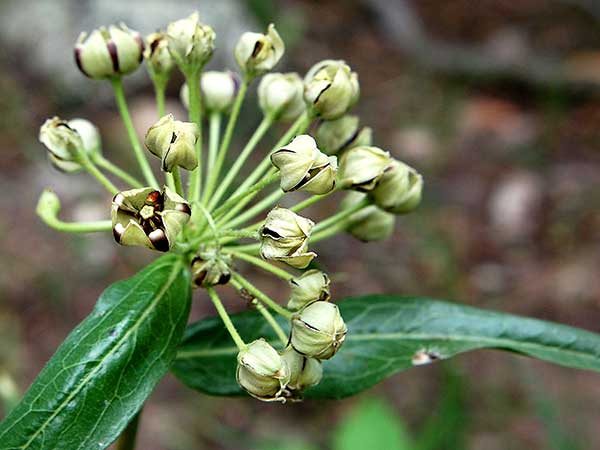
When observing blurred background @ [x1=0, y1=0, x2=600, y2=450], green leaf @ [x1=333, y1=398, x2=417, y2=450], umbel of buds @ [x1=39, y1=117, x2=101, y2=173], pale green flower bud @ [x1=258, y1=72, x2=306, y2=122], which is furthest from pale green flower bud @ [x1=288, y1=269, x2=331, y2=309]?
green leaf @ [x1=333, y1=398, x2=417, y2=450]

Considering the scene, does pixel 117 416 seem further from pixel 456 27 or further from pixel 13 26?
pixel 456 27

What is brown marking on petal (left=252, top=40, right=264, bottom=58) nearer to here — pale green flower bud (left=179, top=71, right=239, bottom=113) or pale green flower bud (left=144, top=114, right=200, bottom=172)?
pale green flower bud (left=179, top=71, right=239, bottom=113)

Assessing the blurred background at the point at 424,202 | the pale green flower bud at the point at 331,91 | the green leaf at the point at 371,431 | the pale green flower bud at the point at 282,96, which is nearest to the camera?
the pale green flower bud at the point at 331,91

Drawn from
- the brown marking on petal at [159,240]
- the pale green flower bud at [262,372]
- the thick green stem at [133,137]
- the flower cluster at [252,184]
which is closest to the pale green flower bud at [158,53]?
the flower cluster at [252,184]

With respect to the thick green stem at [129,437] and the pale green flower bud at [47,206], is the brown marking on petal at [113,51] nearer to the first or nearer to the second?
the pale green flower bud at [47,206]

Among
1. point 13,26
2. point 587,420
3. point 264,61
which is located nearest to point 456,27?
point 13,26

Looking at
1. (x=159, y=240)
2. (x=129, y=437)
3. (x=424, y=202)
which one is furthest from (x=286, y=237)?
(x=424, y=202)

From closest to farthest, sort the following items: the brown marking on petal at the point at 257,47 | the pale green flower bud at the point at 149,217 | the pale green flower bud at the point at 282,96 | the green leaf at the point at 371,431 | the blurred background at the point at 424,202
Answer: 1. the pale green flower bud at the point at 149,217
2. the brown marking on petal at the point at 257,47
3. the pale green flower bud at the point at 282,96
4. the green leaf at the point at 371,431
5. the blurred background at the point at 424,202
